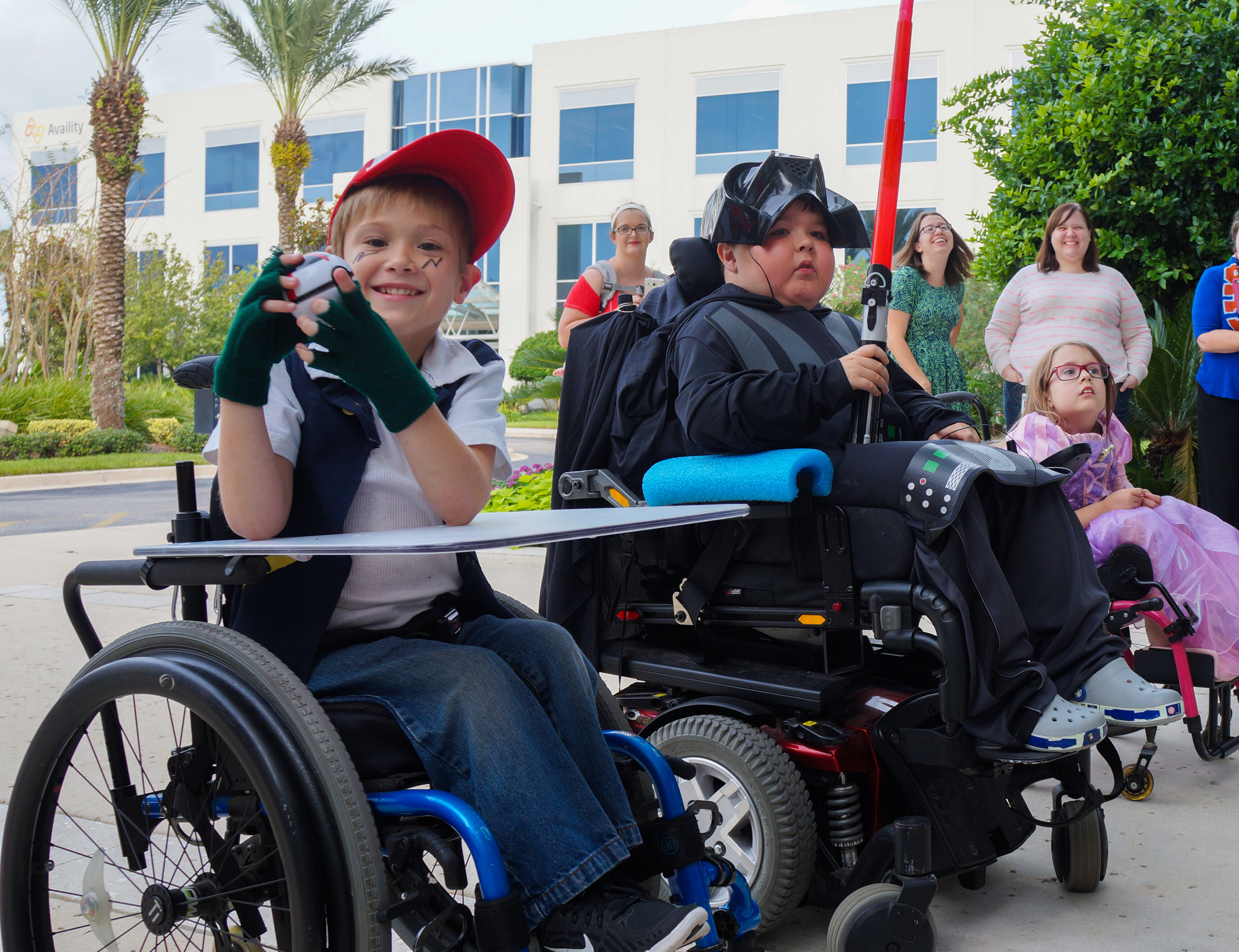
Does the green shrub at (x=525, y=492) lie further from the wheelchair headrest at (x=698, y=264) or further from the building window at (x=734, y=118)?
the building window at (x=734, y=118)

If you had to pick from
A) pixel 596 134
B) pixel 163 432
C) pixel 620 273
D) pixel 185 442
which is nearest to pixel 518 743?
pixel 620 273

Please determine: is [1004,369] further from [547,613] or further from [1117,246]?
[547,613]

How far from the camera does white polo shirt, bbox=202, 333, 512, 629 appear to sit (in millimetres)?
1585

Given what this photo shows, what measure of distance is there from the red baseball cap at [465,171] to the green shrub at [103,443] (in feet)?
51.5

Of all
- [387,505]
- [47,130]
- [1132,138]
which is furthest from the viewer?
[47,130]

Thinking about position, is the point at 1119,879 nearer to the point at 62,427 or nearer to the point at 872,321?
the point at 872,321

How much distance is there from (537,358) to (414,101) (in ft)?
41.3

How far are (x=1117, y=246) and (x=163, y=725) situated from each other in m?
5.15

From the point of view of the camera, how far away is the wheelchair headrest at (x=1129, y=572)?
9.64 feet

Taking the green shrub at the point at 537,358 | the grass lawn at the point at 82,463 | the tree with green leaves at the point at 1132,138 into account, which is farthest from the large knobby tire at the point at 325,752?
the green shrub at the point at 537,358

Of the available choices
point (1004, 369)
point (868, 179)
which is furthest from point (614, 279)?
point (868, 179)

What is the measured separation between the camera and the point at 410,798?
136cm

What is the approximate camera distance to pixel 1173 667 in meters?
2.93

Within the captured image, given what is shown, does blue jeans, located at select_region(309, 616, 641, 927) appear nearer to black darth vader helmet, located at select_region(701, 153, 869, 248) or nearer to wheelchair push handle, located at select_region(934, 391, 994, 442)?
black darth vader helmet, located at select_region(701, 153, 869, 248)
